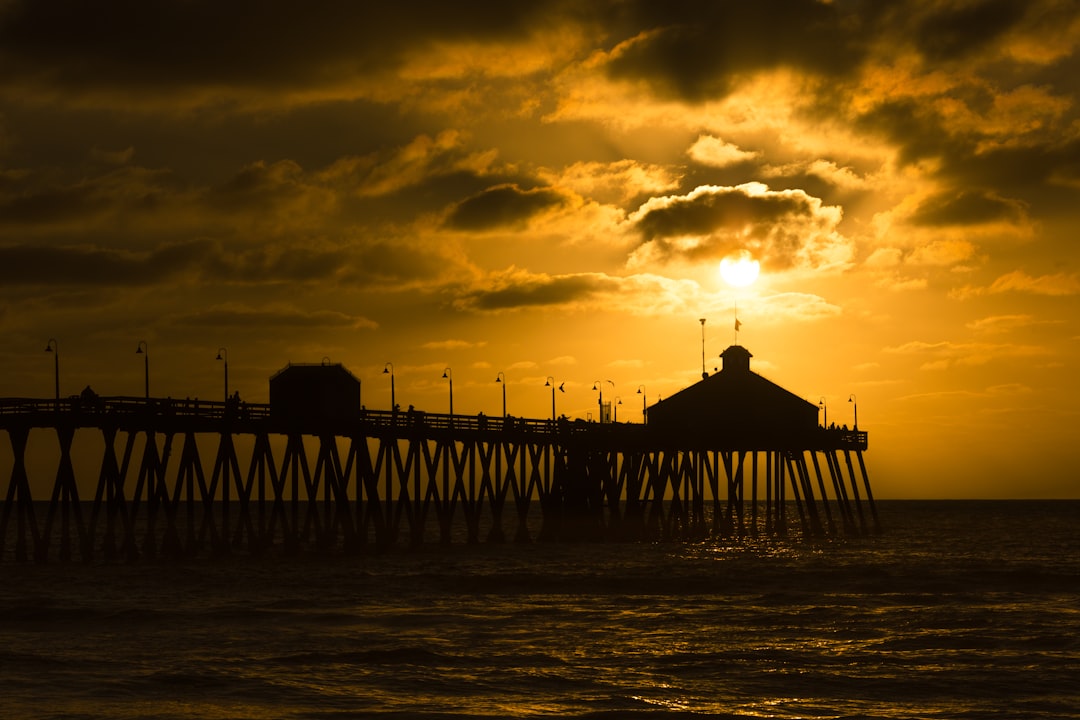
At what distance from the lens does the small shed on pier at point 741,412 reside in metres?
71.4

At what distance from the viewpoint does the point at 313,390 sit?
5672cm

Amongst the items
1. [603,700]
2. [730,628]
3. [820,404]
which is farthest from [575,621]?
[820,404]

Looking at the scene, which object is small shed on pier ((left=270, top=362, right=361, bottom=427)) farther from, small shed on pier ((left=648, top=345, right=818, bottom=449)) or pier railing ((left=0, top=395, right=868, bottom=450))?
small shed on pier ((left=648, top=345, right=818, bottom=449))

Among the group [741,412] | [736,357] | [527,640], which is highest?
[736,357]

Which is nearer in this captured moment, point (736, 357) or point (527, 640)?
point (527, 640)

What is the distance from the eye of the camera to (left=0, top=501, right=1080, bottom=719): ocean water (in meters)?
25.5

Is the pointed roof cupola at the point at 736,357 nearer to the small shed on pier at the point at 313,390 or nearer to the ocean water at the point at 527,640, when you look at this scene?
the ocean water at the point at 527,640

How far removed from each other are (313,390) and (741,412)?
25.2 metres

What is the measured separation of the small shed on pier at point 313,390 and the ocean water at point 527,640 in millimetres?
5880

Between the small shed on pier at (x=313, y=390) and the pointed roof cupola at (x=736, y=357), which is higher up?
the pointed roof cupola at (x=736, y=357)

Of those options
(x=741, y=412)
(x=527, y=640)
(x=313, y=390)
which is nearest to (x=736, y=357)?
(x=741, y=412)

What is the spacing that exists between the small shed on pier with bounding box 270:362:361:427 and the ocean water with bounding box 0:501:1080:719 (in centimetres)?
588

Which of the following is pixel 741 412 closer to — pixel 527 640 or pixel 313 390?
pixel 313 390

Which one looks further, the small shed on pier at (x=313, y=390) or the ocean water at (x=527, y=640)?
the small shed on pier at (x=313, y=390)
